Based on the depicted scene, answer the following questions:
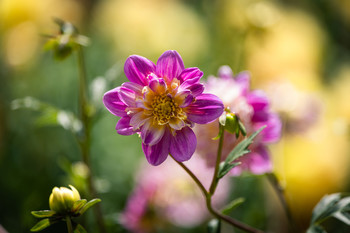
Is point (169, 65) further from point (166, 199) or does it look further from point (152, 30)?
point (152, 30)

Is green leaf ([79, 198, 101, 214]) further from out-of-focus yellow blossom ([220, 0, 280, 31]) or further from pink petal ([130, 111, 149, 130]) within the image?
out-of-focus yellow blossom ([220, 0, 280, 31])

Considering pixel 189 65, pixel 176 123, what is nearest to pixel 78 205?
pixel 176 123

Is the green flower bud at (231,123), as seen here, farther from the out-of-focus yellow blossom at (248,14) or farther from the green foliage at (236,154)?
the out-of-focus yellow blossom at (248,14)

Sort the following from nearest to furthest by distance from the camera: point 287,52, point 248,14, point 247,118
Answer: point 247,118 < point 248,14 < point 287,52

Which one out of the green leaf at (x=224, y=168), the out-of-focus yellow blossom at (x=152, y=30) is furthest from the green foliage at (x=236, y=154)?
the out-of-focus yellow blossom at (x=152, y=30)

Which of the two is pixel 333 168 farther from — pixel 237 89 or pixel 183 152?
pixel 183 152

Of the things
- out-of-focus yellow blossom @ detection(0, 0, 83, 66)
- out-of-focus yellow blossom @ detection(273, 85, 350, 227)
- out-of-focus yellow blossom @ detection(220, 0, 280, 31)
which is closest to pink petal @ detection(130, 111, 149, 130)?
out-of-focus yellow blossom @ detection(273, 85, 350, 227)
